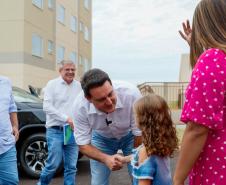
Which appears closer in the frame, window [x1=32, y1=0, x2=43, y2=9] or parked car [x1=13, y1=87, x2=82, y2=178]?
parked car [x1=13, y1=87, x2=82, y2=178]

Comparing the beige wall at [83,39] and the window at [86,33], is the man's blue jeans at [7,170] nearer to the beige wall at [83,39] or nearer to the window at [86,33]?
the beige wall at [83,39]

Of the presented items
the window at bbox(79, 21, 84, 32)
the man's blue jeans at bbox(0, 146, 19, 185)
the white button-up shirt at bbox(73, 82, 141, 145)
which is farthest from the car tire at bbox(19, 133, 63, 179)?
the window at bbox(79, 21, 84, 32)

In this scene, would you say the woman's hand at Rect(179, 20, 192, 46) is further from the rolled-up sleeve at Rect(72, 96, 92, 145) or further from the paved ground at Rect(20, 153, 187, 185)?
the paved ground at Rect(20, 153, 187, 185)

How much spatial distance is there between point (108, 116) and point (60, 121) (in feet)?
8.68

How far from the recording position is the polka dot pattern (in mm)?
2145

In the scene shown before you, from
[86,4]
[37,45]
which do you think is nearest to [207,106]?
[37,45]

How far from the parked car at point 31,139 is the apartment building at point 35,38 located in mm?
15905

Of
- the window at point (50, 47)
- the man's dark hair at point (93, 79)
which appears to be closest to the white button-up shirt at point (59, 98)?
the man's dark hair at point (93, 79)

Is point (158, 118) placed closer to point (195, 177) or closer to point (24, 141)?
point (195, 177)

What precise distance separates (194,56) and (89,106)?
1.54 m

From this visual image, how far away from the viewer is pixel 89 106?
149 inches

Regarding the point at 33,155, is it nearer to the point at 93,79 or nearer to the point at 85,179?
the point at 85,179

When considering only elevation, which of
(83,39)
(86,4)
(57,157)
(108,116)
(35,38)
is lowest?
(57,157)

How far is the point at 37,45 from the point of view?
27.0 metres
